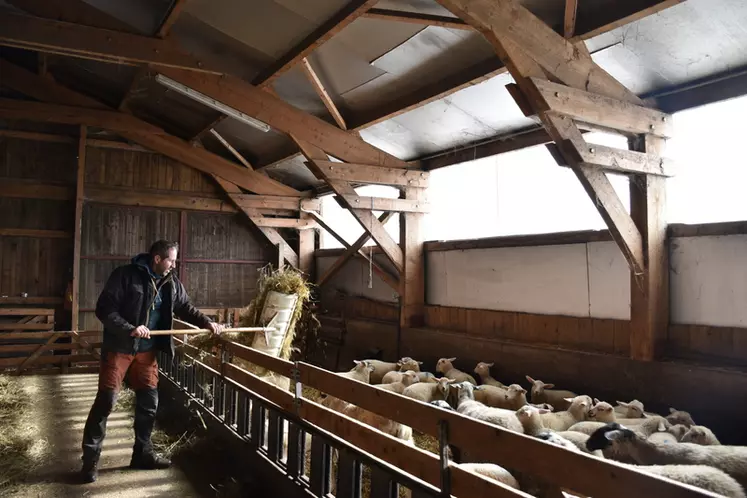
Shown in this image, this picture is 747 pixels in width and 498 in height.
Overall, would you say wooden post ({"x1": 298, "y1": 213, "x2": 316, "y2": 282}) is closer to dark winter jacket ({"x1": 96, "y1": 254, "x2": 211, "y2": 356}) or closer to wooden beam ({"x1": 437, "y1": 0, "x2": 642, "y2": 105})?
dark winter jacket ({"x1": 96, "y1": 254, "x2": 211, "y2": 356})

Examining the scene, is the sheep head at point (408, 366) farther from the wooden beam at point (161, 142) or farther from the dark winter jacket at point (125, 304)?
the wooden beam at point (161, 142)

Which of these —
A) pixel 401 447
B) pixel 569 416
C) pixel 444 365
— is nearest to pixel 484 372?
pixel 444 365

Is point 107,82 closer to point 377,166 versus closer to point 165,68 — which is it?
point 165,68

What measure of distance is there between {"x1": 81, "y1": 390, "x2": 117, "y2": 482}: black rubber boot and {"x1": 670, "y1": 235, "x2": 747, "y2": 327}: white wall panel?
4.26 metres

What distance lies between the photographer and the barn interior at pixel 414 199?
3.50 meters

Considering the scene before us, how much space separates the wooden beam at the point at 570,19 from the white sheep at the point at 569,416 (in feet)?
8.90

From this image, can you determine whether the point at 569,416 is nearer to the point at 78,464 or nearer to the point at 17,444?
the point at 78,464

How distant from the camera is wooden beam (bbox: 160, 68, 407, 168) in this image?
5992mm

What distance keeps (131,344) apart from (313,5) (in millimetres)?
3079

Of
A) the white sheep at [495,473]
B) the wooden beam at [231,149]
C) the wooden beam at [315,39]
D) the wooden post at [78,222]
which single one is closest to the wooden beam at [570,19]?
the wooden beam at [315,39]

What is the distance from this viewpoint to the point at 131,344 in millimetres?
3908

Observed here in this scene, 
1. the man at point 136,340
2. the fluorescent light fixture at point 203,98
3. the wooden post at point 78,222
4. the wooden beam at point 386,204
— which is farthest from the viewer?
the wooden post at point 78,222

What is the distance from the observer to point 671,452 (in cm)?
281

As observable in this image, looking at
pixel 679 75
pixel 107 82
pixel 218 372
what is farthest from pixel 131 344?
pixel 107 82
